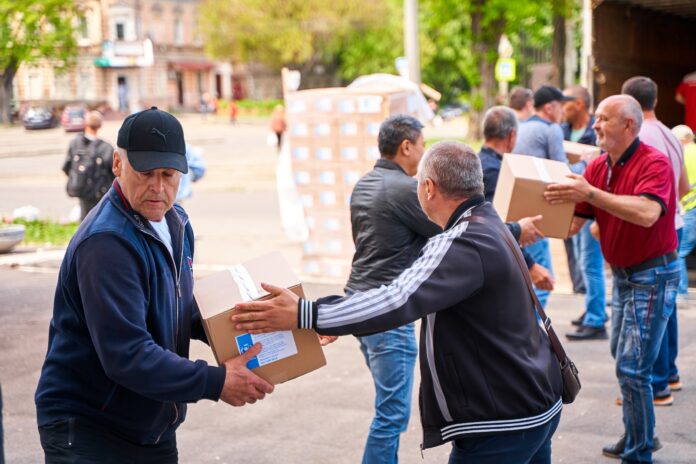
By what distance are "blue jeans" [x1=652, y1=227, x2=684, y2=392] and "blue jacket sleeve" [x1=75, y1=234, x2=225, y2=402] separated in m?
4.17

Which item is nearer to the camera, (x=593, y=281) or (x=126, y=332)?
(x=126, y=332)

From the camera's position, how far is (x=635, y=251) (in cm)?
525

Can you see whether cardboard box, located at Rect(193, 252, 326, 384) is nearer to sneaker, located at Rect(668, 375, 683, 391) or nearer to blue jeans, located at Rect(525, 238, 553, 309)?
sneaker, located at Rect(668, 375, 683, 391)

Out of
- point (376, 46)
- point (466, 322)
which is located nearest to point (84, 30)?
point (376, 46)

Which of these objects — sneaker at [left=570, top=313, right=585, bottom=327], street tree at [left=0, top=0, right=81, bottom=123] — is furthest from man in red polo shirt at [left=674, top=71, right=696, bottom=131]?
street tree at [left=0, top=0, right=81, bottom=123]

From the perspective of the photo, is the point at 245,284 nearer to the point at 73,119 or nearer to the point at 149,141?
the point at 149,141

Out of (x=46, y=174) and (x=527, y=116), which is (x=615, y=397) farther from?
(x=46, y=174)

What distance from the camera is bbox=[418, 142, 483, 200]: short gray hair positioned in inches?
134

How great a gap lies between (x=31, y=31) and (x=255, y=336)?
57.9 meters

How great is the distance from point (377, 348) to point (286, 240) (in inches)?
368

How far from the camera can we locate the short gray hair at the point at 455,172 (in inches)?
134

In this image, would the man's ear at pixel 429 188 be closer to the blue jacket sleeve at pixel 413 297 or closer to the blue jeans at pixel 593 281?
the blue jacket sleeve at pixel 413 297

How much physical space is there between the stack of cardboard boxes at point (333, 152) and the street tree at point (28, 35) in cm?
4839

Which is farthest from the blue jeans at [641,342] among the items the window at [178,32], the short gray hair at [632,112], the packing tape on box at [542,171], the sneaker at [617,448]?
the window at [178,32]
